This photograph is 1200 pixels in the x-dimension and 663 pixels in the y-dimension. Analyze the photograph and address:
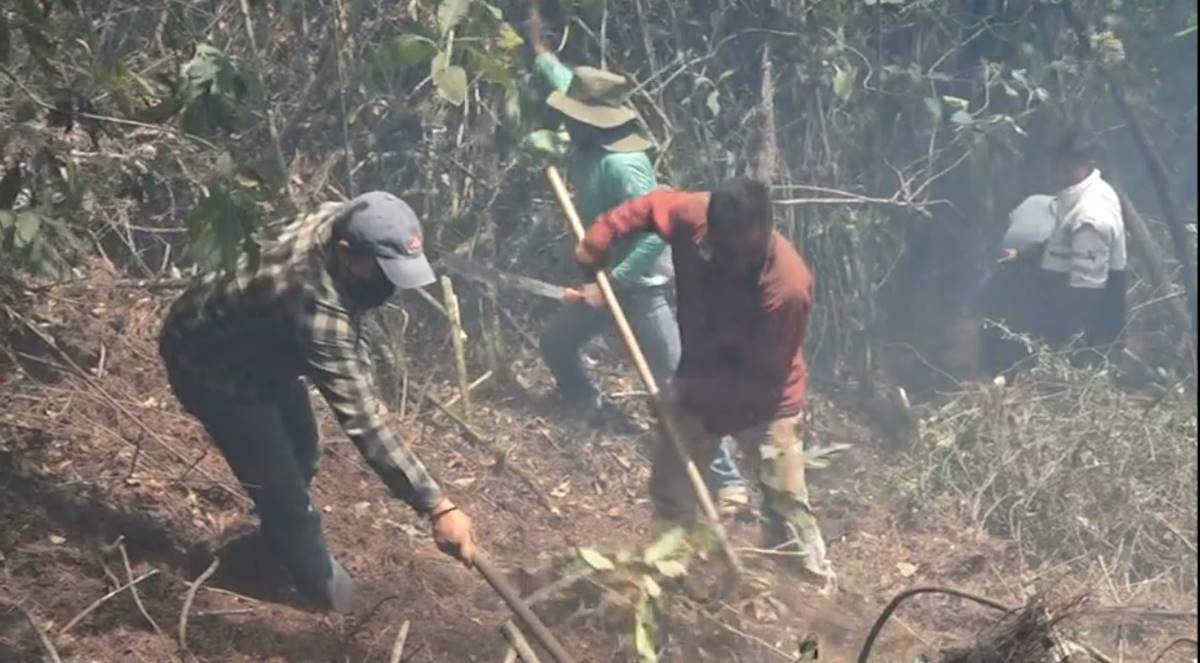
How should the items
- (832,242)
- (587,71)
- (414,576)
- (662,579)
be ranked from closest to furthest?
1. (662,579)
2. (414,576)
3. (587,71)
4. (832,242)

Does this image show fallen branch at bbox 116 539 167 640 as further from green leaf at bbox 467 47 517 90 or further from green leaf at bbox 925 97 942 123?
green leaf at bbox 925 97 942 123

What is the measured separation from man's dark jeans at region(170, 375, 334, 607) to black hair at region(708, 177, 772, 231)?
1.45 m

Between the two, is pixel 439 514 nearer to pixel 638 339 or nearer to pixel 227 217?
pixel 227 217

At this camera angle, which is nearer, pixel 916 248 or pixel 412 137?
pixel 412 137

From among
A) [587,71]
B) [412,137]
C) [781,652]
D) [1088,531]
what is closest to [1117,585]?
[1088,531]

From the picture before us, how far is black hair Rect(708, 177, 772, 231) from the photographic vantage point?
4.76 m

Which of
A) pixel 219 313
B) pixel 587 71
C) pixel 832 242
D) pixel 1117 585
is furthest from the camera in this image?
pixel 832 242

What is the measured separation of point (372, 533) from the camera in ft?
16.9

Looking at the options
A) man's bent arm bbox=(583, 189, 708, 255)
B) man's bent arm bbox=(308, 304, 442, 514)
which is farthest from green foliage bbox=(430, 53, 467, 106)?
man's bent arm bbox=(308, 304, 442, 514)

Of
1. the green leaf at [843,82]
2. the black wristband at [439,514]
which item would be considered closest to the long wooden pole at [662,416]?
the black wristband at [439,514]

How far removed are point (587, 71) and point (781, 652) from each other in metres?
2.89

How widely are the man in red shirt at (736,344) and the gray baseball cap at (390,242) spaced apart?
126 centimetres

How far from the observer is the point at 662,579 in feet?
14.6

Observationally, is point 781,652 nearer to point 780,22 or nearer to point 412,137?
point 412,137
